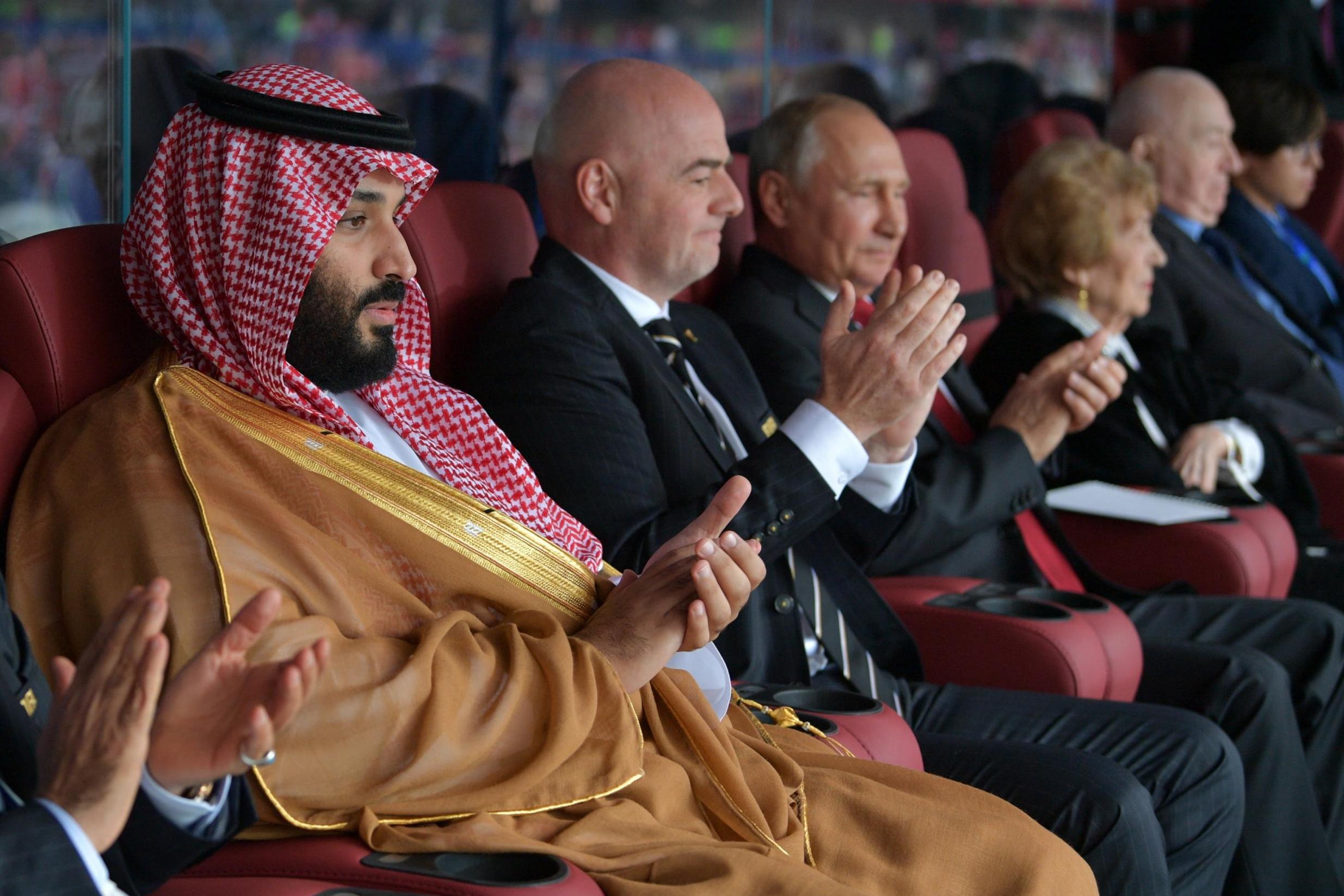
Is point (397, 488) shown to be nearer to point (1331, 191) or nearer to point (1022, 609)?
point (1022, 609)

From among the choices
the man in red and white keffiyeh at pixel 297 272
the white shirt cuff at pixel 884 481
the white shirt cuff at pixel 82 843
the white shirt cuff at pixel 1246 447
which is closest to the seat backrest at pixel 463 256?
the man in red and white keffiyeh at pixel 297 272

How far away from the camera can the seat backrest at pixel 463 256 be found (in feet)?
7.56

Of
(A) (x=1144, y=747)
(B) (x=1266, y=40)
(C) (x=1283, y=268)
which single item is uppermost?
(B) (x=1266, y=40)

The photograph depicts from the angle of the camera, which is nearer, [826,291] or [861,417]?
[861,417]

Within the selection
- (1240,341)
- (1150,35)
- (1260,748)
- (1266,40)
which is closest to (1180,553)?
(1260,748)

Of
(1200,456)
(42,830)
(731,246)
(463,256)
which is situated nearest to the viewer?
(42,830)

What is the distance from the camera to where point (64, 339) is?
5.68ft

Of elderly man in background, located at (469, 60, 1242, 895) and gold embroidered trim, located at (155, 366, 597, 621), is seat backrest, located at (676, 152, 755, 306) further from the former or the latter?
gold embroidered trim, located at (155, 366, 597, 621)

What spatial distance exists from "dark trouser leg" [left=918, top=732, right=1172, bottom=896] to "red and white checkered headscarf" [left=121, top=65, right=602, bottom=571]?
828 millimetres

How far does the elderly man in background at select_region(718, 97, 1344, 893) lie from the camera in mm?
2551

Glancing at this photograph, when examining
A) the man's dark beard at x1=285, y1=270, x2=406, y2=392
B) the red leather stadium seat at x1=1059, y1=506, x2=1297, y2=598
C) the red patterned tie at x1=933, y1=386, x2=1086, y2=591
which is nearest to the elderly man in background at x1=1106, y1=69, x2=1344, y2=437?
the red leather stadium seat at x1=1059, y1=506, x2=1297, y2=598

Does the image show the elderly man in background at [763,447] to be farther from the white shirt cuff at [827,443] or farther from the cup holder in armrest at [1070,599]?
the cup holder in armrest at [1070,599]

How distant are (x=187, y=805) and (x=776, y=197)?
208 centimetres

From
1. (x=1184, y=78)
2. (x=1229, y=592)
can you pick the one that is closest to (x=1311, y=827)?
(x=1229, y=592)
